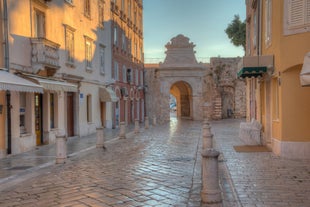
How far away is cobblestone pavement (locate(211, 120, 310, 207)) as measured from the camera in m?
6.30

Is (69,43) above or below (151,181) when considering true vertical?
above

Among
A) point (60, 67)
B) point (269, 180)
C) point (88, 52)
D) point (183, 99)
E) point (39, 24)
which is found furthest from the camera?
point (183, 99)

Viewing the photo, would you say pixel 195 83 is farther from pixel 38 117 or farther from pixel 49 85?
pixel 49 85

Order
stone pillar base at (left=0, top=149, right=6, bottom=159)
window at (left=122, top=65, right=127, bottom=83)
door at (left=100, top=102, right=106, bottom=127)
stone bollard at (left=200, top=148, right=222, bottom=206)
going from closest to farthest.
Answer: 1. stone bollard at (left=200, top=148, right=222, bottom=206)
2. stone pillar base at (left=0, top=149, right=6, bottom=159)
3. door at (left=100, top=102, right=106, bottom=127)
4. window at (left=122, top=65, right=127, bottom=83)

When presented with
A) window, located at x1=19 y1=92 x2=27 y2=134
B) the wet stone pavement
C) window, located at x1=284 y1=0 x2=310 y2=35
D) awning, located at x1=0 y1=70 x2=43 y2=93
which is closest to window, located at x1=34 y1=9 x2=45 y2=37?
window, located at x1=19 y1=92 x2=27 y2=134

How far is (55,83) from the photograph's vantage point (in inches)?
590

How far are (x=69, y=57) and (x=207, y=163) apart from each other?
559 inches

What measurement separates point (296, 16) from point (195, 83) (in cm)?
2647

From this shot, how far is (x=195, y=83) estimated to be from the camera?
3684cm

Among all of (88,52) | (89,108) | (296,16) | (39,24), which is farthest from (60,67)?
(296,16)

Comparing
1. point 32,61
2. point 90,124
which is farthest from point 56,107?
point 90,124

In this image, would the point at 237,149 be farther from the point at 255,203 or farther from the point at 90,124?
the point at 90,124

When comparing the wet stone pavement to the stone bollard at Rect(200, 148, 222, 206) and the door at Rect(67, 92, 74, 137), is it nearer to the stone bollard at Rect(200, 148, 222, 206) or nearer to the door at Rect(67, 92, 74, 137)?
the stone bollard at Rect(200, 148, 222, 206)

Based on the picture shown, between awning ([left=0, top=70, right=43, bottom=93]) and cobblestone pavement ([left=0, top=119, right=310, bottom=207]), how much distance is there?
2.35 meters
